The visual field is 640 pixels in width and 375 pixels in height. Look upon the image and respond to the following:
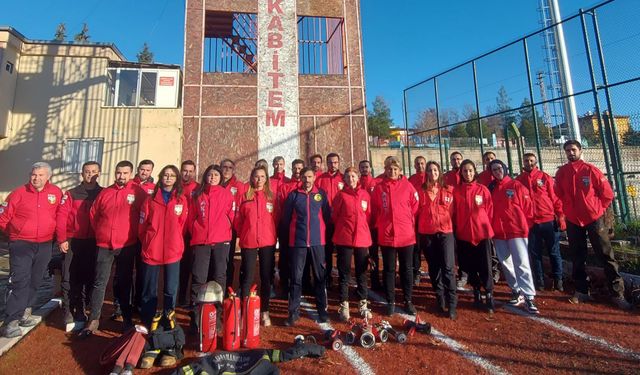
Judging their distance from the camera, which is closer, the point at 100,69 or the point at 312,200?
the point at 312,200

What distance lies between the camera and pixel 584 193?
180 inches

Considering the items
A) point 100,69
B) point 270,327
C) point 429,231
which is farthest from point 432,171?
point 100,69

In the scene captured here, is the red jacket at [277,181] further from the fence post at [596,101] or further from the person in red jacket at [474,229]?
the fence post at [596,101]

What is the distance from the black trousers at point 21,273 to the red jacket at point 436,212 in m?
4.90

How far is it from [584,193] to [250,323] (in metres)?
4.67

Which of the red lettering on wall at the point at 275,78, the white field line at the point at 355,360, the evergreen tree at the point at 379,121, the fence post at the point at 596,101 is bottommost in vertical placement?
the white field line at the point at 355,360

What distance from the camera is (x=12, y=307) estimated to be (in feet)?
13.0

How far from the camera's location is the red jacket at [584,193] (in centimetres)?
451

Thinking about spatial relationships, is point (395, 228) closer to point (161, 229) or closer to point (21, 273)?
point (161, 229)

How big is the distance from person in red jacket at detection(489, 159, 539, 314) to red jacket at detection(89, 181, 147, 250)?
187 inches

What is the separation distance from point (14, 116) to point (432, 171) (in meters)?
15.5

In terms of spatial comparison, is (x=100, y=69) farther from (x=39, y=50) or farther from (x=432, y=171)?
(x=432, y=171)

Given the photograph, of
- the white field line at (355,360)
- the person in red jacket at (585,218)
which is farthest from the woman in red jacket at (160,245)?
A: the person in red jacket at (585,218)

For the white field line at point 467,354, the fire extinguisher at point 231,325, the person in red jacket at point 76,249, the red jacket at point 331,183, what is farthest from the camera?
the red jacket at point 331,183
